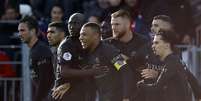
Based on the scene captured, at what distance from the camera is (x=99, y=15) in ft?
48.3

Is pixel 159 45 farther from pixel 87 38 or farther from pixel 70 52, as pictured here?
pixel 70 52

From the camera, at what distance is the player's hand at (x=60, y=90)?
10.4 meters

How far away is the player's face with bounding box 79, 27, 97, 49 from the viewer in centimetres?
1020

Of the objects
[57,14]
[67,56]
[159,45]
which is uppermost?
[57,14]

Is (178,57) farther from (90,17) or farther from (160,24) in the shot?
(90,17)

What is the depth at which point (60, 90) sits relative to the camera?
10.4m

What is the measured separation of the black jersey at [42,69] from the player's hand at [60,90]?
0.44 m

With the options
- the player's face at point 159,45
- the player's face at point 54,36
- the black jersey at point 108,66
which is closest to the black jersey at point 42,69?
the player's face at point 54,36

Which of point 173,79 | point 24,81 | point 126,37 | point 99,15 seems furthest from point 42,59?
point 99,15

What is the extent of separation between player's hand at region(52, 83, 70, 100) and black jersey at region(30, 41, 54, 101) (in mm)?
441

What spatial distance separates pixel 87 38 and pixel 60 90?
0.76 meters

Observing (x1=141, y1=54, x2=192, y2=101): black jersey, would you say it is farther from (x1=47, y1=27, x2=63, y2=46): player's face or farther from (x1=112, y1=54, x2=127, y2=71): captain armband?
(x1=47, y1=27, x2=63, y2=46): player's face

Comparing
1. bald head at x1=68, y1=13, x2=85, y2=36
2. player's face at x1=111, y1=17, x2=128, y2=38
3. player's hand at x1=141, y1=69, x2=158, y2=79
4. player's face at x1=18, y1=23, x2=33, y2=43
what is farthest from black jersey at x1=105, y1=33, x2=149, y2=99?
player's face at x1=18, y1=23, x2=33, y2=43

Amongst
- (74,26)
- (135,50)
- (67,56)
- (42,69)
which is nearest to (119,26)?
(135,50)
